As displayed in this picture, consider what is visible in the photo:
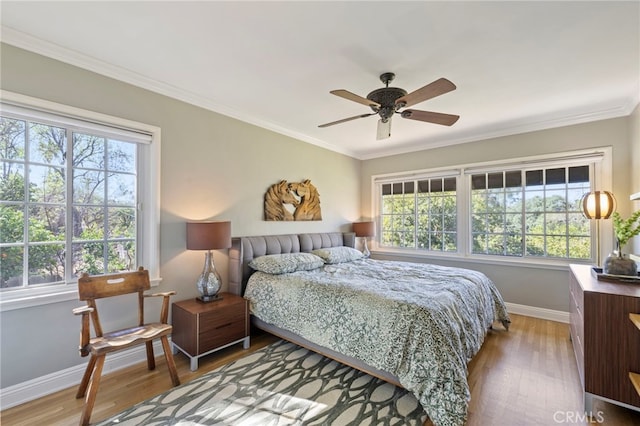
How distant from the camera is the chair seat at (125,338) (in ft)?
6.06

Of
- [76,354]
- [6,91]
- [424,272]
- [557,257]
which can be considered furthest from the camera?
[557,257]

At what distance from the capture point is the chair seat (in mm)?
1846

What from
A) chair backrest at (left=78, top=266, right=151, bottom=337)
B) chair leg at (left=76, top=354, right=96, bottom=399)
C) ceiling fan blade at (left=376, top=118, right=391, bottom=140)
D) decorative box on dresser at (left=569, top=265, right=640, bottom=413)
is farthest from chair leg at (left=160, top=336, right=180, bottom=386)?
decorative box on dresser at (left=569, top=265, right=640, bottom=413)

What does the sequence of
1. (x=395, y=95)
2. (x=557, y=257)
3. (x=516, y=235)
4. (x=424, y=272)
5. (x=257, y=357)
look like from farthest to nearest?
(x=516, y=235)
(x=557, y=257)
(x=424, y=272)
(x=257, y=357)
(x=395, y=95)

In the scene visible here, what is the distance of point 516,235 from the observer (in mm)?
3936

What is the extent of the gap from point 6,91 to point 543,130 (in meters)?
5.53

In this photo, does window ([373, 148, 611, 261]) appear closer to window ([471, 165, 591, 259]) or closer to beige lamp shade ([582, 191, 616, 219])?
window ([471, 165, 591, 259])

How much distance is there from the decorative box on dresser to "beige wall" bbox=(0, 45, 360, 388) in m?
3.26

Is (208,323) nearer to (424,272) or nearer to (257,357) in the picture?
(257,357)

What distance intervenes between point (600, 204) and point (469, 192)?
5.35ft

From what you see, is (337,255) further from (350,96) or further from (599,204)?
(599,204)

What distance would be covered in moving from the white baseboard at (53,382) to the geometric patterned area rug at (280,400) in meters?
0.69

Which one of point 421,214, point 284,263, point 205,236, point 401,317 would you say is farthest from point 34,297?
point 421,214

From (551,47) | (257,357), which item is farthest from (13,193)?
(551,47)
